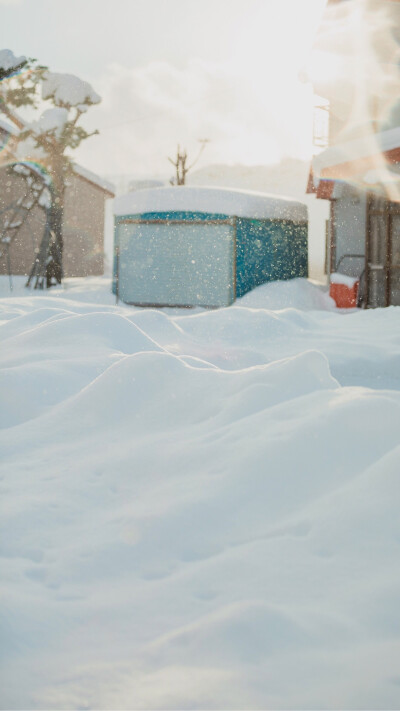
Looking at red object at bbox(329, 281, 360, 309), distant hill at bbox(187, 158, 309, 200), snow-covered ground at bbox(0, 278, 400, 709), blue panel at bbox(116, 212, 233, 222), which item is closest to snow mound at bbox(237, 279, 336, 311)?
red object at bbox(329, 281, 360, 309)

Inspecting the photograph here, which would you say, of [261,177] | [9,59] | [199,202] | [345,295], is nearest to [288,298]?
[345,295]

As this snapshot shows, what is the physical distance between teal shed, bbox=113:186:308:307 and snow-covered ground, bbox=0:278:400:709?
30.7 feet

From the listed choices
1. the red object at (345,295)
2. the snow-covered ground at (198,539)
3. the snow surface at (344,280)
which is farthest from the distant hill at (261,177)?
the snow-covered ground at (198,539)

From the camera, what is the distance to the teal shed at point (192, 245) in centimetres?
1312

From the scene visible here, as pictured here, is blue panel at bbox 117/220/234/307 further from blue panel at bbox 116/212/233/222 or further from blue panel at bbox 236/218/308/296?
blue panel at bbox 236/218/308/296

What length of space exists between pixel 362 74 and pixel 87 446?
1290 centimetres

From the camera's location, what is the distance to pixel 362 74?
44.9 ft

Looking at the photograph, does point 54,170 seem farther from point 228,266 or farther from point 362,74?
point 362,74

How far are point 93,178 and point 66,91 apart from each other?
668 cm

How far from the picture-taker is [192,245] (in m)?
13.3

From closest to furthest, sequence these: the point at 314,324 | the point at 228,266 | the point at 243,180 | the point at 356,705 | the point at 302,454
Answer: the point at 356,705 < the point at 302,454 < the point at 314,324 < the point at 228,266 < the point at 243,180

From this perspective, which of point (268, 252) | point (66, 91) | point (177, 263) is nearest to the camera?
point (177, 263)

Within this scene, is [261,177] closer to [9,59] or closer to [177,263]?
[9,59]

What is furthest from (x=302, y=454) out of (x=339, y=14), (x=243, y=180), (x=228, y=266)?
(x=243, y=180)
